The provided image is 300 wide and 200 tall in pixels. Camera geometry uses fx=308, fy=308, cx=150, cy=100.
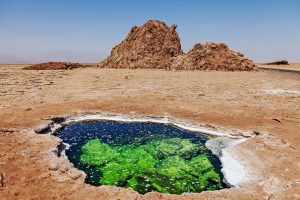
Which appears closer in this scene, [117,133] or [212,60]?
[117,133]

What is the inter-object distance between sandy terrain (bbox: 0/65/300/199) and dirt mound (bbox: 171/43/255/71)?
1698 centimetres

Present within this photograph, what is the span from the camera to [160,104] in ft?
54.2

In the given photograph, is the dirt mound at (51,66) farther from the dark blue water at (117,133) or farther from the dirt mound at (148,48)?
the dark blue water at (117,133)

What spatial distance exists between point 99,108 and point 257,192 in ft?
32.2

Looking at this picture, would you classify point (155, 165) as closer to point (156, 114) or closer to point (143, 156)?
point (143, 156)

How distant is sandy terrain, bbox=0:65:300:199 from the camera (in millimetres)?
7199

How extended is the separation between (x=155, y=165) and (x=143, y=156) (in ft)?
2.68

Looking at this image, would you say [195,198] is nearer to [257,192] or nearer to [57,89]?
[257,192]

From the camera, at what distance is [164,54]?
4544cm

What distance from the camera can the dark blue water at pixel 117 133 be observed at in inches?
468

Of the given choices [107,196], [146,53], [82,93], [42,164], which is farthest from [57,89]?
[146,53]

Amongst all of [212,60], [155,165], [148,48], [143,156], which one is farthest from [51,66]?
[155,165]

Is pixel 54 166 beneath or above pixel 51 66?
beneath

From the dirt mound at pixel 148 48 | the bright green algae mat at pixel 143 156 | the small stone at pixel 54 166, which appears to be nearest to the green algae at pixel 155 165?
the bright green algae mat at pixel 143 156
